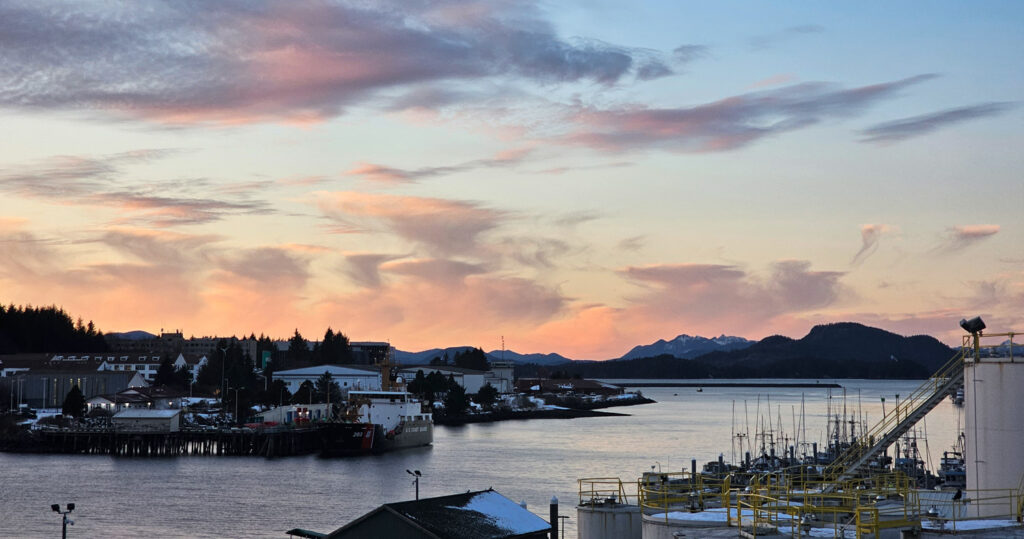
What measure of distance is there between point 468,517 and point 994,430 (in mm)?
14455

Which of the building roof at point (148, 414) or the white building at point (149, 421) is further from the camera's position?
the building roof at point (148, 414)

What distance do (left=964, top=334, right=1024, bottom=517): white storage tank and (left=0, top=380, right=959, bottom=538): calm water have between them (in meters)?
30.5

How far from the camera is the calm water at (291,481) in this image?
6047cm

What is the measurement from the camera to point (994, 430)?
25.4 meters

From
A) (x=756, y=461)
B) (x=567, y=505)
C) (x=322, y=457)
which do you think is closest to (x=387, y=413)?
(x=322, y=457)

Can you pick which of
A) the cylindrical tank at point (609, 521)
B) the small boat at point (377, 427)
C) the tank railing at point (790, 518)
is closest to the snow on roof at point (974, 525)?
the tank railing at point (790, 518)

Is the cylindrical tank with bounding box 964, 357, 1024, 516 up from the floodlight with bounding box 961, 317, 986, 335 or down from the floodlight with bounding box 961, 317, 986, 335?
down

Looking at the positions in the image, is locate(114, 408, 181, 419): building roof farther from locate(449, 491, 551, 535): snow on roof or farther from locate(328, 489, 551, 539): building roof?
locate(449, 491, 551, 535): snow on roof

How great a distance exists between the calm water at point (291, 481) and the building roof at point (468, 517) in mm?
20607

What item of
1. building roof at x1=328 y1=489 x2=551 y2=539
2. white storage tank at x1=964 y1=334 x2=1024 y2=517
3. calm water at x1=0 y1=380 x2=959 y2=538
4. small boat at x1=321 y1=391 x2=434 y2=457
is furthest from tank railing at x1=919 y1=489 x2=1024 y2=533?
small boat at x1=321 y1=391 x2=434 y2=457

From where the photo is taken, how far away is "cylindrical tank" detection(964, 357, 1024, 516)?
24.9m

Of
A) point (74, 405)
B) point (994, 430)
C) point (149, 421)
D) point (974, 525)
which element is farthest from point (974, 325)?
point (74, 405)

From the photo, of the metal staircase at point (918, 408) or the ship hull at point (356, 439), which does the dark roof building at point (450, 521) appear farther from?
the ship hull at point (356, 439)

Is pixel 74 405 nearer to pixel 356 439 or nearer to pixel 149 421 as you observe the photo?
pixel 149 421
